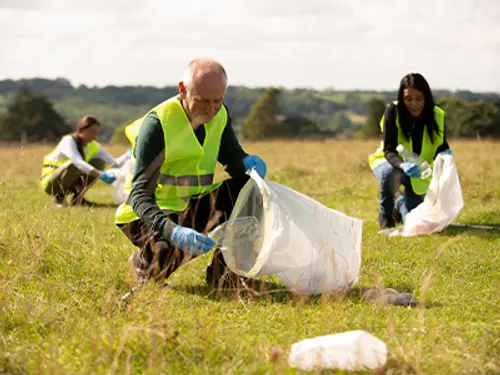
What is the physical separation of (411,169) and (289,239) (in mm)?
2381

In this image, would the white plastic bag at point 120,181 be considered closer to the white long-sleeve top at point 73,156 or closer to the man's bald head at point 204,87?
the white long-sleeve top at point 73,156

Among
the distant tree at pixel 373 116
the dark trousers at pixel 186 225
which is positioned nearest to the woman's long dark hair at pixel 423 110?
the dark trousers at pixel 186 225

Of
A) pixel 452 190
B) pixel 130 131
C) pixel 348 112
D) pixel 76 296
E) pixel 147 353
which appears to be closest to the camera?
pixel 147 353

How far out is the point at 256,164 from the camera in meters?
3.93

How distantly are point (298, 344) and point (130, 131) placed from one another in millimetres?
1885

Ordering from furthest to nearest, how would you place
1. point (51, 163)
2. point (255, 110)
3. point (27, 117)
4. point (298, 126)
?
1. point (255, 110)
2. point (298, 126)
3. point (27, 117)
4. point (51, 163)

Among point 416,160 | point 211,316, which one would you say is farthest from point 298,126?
point 211,316

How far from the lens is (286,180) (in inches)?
402

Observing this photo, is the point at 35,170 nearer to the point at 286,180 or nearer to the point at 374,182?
the point at 286,180

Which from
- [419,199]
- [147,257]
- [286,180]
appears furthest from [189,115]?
[286,180]

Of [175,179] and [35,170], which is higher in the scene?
[175,179]

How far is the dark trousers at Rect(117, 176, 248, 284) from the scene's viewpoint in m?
3.59

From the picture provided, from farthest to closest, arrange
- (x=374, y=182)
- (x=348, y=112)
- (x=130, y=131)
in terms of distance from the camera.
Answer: (x=348, y=112)
(x=374, y=182)
(x=130, y=131)

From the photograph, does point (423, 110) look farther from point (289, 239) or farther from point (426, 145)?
point (289, 239)
